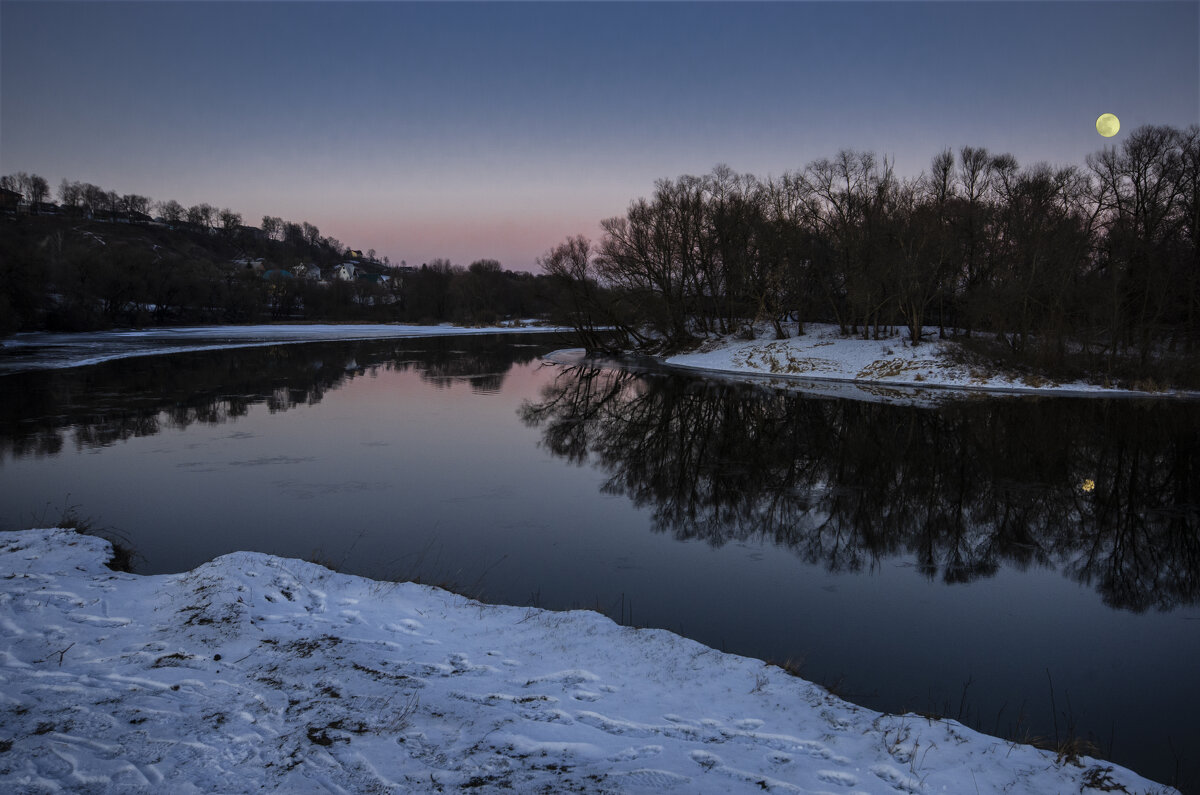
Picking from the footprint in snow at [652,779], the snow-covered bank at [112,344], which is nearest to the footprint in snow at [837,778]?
the footprint in snow at [652,779]

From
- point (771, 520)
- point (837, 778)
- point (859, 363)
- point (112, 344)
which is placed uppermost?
point (112, 344)

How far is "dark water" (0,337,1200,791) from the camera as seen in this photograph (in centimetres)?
623

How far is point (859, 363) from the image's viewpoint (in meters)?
34.6

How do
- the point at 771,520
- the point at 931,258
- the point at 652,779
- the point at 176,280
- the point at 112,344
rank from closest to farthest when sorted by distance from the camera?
the point at 652,779
the point at 771,520
the point at 931,258
the point at 112,344
the point at 176,280

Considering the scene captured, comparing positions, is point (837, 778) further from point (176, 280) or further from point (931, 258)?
point (176, 280)

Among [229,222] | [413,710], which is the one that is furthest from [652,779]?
[229,222]

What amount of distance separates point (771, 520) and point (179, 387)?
2405cm

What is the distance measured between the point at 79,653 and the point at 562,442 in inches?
484

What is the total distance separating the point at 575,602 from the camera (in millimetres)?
7441

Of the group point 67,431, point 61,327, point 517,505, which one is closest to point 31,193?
point 61,327

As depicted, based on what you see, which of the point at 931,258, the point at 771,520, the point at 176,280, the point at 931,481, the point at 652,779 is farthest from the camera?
the point at 176,280

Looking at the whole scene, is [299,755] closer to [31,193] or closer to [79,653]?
[79,653]

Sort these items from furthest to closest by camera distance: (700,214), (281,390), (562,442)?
(700,214) < (281,390) < (562,442)

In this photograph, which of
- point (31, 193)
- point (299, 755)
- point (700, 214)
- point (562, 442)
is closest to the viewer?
point (299, 755)
